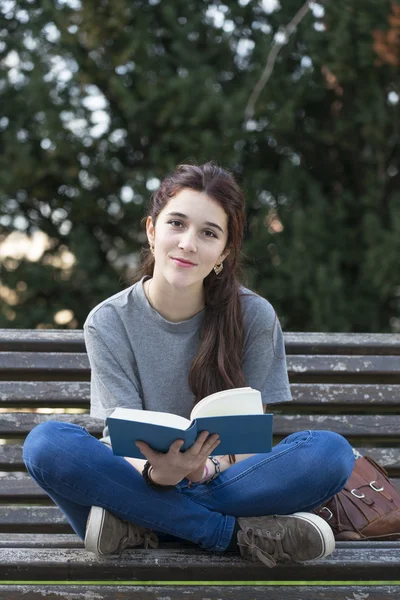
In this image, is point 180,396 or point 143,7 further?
point 143,7

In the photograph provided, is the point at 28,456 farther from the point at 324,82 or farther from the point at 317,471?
the point at 324,82

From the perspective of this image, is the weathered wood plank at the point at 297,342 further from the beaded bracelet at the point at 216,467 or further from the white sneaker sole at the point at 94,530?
the white sneaker sole at the point at 94,530

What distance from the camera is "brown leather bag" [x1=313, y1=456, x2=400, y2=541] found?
2.65m

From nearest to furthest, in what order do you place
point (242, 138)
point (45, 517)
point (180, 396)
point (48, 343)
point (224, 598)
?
point (224, 598), point (180, 396), point (45, 517), point (48, 343), point (242, 138)

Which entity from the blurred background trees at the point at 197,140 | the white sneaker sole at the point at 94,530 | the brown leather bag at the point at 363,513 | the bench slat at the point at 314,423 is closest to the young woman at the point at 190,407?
the white sneaker sole at the point at 94,530

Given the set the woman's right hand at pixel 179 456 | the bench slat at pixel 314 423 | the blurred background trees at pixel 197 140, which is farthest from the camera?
the blurred background trees at pixel 197 140

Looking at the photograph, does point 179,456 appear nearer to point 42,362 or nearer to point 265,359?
point 265,359

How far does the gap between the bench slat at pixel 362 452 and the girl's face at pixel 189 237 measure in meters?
0.87

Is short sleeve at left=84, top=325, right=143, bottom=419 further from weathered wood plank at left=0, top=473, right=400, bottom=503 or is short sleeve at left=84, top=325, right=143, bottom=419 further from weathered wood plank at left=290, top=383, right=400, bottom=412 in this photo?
weathered wood plank at left=290, top=383, right=400, bottom=412

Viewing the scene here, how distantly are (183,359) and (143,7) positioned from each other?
130 inches

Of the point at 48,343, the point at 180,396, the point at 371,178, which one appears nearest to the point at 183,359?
the point at 180,396

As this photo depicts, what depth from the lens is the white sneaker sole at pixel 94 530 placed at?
235 centimetres

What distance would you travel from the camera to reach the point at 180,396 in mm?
2709

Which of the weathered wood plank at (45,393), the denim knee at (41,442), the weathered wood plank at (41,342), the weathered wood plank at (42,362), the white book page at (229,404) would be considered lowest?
the weathered wood plank at (45,393)
